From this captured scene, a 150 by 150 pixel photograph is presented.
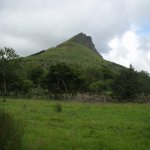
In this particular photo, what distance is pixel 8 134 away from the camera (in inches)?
431

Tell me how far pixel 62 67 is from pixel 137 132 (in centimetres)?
5614

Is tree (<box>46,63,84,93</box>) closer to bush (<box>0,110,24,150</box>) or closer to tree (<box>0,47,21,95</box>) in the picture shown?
tree (<box>0,47,21,95</box>)

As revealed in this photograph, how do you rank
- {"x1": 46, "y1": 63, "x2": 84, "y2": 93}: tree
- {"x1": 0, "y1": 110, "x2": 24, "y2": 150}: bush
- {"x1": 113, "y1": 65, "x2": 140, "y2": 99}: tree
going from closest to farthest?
{"x1": 0, "y1": 110, "x2": 24, "y2": 150}: bush, {"x1": 113, "y1": 65, "x2": 140, "y2": 99}: tree, {"x1": 46, "y1": 63, "x2": 84, "y2": 93}: tree

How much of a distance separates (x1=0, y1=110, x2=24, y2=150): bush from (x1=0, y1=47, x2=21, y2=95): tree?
63.0 meters

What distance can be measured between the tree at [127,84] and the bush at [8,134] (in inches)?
2018

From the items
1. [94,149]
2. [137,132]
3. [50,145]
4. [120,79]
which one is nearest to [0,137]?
[50,145]

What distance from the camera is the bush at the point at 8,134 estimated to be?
10826 mm

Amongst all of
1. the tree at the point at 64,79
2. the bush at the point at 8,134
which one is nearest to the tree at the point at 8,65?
the tree at the point at 64,79

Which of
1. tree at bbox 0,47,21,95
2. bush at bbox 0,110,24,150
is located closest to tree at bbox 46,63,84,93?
tree at bbox 0,47,21,95

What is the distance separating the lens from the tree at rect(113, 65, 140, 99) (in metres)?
61.8

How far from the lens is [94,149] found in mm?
13008

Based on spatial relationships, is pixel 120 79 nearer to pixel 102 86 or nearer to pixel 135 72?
pixel 135 72

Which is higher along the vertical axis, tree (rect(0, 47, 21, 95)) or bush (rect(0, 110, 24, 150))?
tree (rect(0, 47, 21, 95))

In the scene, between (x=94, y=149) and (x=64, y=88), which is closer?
(x=94, y=149)
